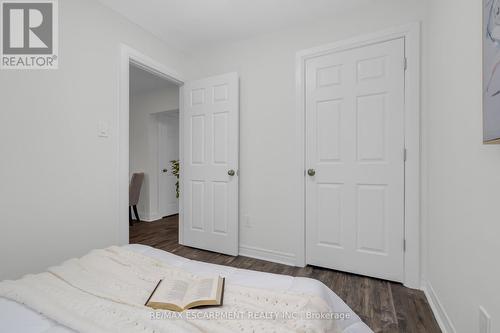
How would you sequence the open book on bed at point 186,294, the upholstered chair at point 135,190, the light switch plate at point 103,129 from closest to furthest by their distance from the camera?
the open book on bed at point 186,294 < the light switch plate at point 103,129 < the upholstered chair at point 135,190

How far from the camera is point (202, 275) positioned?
1.06m

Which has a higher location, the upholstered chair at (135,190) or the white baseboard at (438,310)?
the upholstered chair at (135,190)

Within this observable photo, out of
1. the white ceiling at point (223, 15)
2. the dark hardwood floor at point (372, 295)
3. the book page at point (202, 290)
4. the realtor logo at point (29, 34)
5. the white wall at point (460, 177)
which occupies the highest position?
the white ceiling at point (223, 15)

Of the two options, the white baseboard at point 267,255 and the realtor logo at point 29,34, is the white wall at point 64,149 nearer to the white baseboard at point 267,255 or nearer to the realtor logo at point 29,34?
the realtor logo at point 29,34

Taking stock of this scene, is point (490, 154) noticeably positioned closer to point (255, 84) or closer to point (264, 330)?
point (264, 330)

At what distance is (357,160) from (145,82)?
12.0 ft

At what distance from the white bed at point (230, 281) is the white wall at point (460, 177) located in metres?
0.55

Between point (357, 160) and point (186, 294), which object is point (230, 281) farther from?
point (357, 160)

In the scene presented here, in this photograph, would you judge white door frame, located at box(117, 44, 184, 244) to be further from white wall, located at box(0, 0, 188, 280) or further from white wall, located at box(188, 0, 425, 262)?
white wall, located at box(188, 0, 425, 262)

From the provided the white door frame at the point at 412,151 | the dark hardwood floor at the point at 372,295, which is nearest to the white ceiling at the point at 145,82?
the dark hardwood floor at the point at 372,295

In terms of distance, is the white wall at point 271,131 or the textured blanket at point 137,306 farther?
the white wall at point 271,131

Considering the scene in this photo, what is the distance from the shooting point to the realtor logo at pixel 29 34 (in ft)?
5.13

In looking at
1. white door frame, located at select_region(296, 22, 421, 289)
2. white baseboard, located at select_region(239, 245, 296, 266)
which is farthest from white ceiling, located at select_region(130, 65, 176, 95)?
white door frame, located at select_region(296, 22, 421, 289)

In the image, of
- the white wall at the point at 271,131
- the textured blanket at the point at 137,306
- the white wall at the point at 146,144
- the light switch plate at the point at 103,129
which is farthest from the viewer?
the white wall at the point at 146,144
